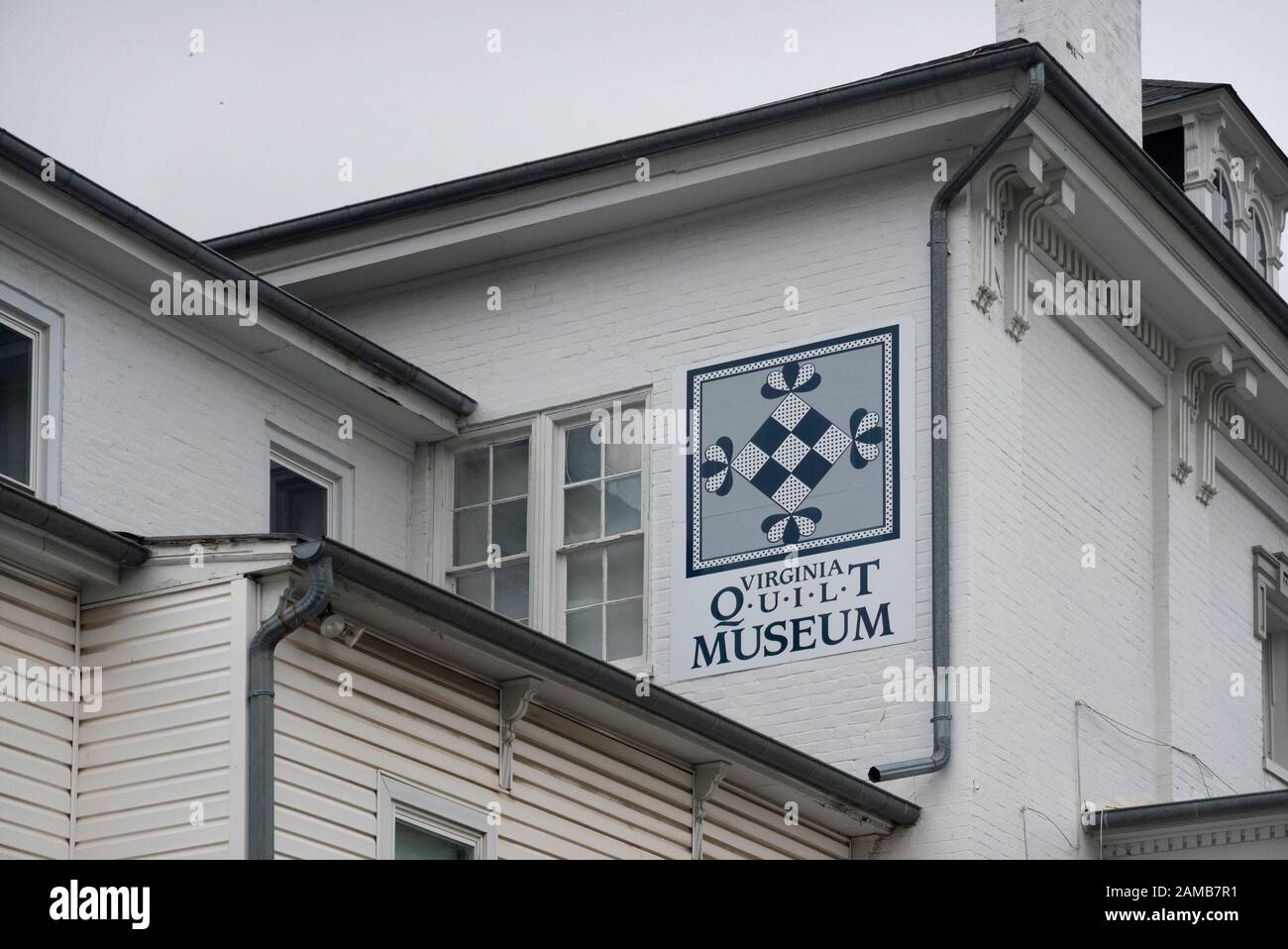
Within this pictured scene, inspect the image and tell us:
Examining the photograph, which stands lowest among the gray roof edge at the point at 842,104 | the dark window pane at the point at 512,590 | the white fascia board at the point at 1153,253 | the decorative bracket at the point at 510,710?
the decorative bracket at the point at 510,710

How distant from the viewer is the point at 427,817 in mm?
14125

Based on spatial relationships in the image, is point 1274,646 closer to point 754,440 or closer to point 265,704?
point 754,440

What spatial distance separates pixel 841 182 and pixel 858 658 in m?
3.73

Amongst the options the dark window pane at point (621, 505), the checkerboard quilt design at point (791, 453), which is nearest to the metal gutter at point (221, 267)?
the dark window pane at point (621, 505)

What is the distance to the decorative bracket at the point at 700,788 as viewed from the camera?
53.1ft

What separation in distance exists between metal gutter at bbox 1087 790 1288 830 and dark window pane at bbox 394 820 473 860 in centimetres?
601

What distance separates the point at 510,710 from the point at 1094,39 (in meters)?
8.97

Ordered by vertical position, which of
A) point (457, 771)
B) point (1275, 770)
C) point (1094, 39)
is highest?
point (1094, 39)

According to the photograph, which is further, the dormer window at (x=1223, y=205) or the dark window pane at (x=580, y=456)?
the dormer window at (x=1223, y=205)

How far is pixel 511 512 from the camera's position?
65.8 feet

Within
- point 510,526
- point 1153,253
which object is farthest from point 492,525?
point 1153,253

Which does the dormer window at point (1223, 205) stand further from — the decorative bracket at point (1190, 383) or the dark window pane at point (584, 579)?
the dark window pane at point (584, 579)

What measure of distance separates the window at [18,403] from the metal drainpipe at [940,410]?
6.09 m

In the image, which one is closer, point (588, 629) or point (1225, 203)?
point (588, 629)
